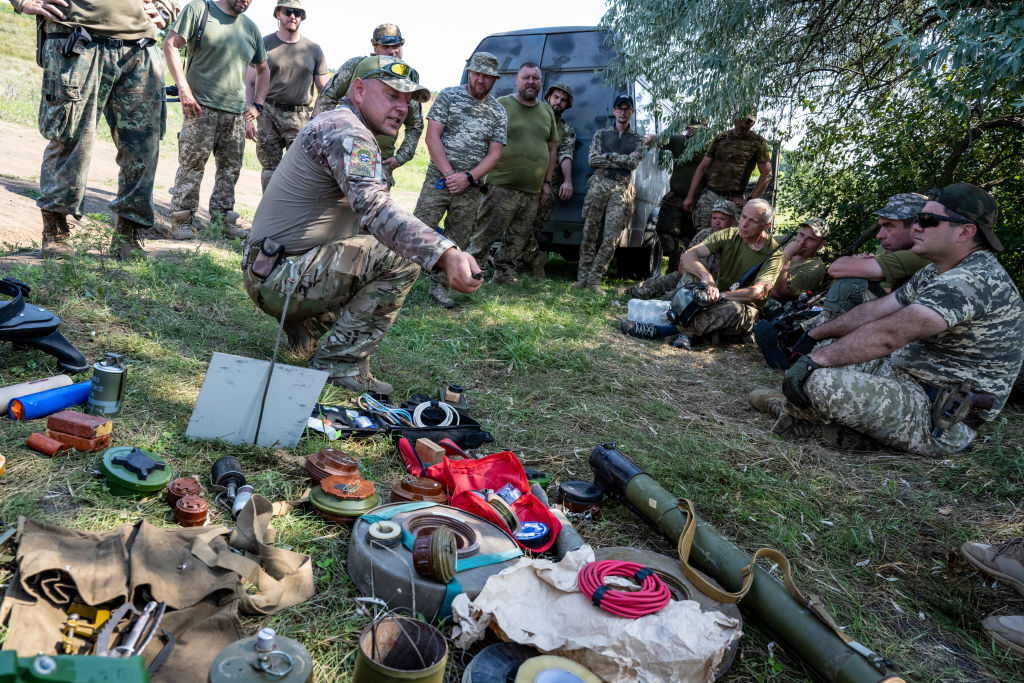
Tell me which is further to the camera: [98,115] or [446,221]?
[446,221]

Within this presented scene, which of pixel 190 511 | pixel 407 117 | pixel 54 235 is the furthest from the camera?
pixel 407 117

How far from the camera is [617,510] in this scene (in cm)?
323

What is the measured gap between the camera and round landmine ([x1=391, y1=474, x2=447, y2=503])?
2824mm

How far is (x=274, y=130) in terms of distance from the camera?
7457 mm

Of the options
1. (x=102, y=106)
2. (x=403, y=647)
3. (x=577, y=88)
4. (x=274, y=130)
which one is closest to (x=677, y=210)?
(x=577, y=88)

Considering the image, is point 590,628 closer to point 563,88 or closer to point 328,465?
point 328,465

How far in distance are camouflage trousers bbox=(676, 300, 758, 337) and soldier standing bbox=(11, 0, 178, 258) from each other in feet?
15.7

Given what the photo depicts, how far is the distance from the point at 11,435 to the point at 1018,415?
6.06 m

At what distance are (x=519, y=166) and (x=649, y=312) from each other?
211cm

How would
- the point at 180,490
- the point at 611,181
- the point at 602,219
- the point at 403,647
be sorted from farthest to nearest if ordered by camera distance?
1. the point at 602,219
2. the point at 611,181
3. the point at 180,490
4. the point at 403,647

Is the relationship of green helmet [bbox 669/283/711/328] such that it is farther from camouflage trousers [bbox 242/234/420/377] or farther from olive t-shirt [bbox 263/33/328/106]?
olive t-shirt [bbox 263/33/328/106]

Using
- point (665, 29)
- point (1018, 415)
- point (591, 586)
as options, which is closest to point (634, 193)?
point (665, 29)

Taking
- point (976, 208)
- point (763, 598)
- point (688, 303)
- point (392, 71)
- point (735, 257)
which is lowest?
point (763, 598)

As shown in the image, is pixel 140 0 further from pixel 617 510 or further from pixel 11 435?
pixel 617 510
